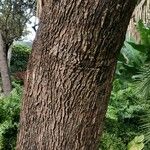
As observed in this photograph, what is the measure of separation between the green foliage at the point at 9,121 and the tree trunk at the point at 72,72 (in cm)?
210

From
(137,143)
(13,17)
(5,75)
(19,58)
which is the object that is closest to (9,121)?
(137,143)

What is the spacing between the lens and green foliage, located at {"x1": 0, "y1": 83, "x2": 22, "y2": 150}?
4.09 metres

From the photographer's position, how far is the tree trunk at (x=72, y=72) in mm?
1818

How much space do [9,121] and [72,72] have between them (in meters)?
2.42

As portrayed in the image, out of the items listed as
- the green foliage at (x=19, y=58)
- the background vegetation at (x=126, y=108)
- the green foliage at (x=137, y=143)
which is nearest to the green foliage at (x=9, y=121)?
the background vegetation at (x=126, y=108)

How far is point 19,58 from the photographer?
20.5 meters

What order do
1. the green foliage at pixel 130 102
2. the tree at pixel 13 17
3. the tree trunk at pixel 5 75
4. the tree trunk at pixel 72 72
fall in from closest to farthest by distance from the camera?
the tree trunk at pixel 72 72 < the green foliage at pixel 130 102 < the tree trunk at pixel 5 75 < the tree at pixel 13 17

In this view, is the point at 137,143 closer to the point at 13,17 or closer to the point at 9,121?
the point at 9,121

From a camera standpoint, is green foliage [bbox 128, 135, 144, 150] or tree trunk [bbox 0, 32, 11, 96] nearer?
green foliage [bbox 128, 135, 144, 150]

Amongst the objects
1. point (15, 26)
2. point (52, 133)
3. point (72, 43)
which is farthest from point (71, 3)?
point (15, 26)

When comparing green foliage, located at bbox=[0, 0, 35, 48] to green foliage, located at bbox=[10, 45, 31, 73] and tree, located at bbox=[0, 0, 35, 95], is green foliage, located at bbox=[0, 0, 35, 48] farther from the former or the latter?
green foliage, located at bbox=[10, 45, 31, 73]

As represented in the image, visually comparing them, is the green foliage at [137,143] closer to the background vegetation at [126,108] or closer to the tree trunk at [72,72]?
the background vegetation at [126,108]

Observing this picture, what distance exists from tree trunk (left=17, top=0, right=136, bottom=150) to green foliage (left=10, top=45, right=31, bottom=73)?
692 inches

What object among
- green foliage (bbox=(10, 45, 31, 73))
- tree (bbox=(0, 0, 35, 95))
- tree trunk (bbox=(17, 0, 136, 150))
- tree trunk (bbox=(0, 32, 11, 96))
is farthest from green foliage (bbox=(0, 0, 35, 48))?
tree trunk (bbox=(17, 0, 136, 150))
